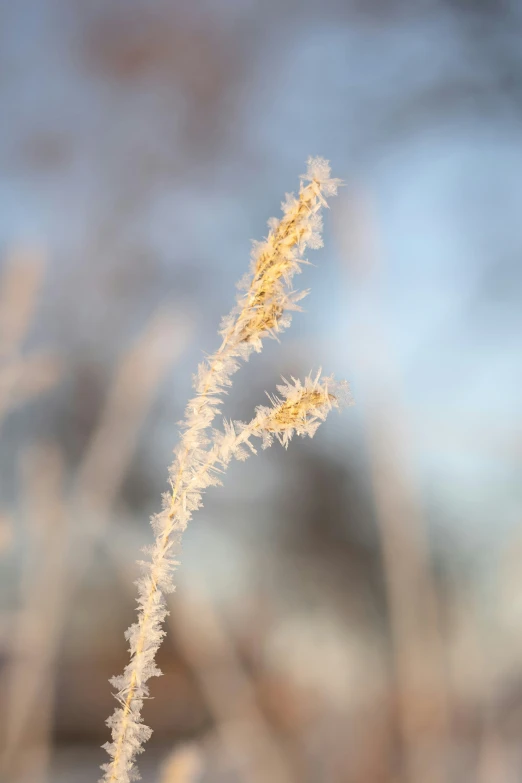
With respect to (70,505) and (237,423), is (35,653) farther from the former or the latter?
(237,423)

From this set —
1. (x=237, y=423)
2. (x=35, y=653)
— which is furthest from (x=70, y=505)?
(x=237, y=423)

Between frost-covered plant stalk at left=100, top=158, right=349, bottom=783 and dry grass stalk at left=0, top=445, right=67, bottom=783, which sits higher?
dry grass stalk at left=0, top=445, right=67, bottom=783

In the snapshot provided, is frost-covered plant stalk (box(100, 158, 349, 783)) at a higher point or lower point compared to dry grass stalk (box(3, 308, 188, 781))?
lower

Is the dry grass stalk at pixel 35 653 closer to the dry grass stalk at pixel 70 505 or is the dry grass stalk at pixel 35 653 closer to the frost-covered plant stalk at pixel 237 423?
the dry grass stalk at pixel 70 505

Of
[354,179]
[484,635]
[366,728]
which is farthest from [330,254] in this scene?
[366,728]

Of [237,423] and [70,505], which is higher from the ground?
[70,505]

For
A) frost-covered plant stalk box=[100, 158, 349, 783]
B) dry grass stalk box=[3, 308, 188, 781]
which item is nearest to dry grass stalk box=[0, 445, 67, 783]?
dry grass stalk box=[3, 308, 188, 781]

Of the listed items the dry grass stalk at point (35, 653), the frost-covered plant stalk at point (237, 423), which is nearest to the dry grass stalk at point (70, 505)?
the dry grass stalk at point (35, 653)

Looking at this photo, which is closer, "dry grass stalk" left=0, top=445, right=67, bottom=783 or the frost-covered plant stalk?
the frost-covered plant stalk

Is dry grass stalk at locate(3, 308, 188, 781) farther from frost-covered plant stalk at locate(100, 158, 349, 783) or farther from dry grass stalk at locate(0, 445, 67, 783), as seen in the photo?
frost-covered plant stalk at locate(100, 158, 349, 783)
